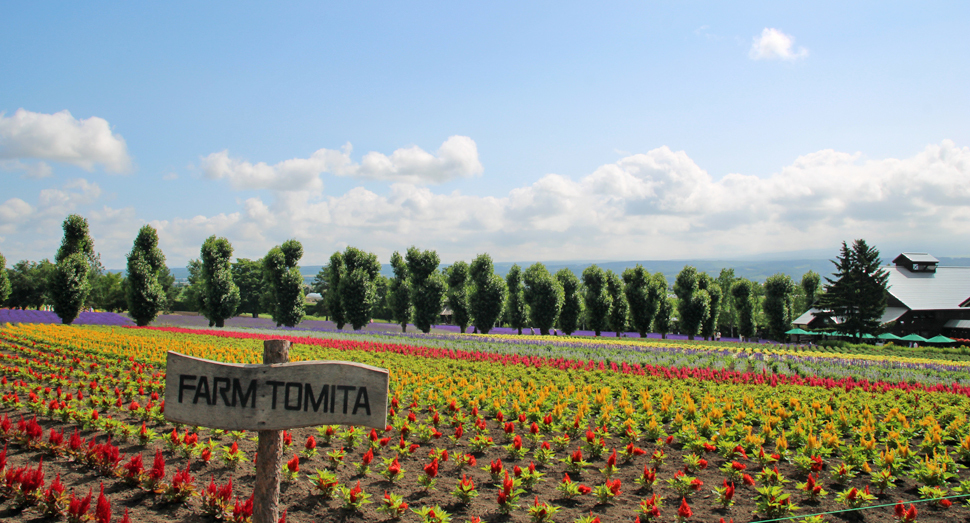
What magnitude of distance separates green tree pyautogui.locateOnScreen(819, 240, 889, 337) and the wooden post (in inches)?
1889

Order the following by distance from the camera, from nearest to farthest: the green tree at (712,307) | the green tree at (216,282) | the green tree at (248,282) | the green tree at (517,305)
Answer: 1. the green tree at (216,282)
2. the green tree at (517,305)
3. the green tree at (712,307)
4. the green tree at (248,282)

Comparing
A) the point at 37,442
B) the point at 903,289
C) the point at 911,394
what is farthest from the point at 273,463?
the point at 903,289

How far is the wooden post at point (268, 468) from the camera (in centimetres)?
387

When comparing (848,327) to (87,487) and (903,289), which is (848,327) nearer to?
(903,289)

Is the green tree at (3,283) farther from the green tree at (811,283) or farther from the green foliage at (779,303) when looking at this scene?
the green tree at (811,283)

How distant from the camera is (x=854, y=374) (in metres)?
15.3

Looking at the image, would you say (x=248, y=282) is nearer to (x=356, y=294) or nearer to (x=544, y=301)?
(x=356, y=294)

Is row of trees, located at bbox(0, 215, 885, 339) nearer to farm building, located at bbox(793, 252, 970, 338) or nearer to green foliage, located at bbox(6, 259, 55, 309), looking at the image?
farm building, located at bbox(793, 252, 970, 338)

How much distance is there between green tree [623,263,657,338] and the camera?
46469mm

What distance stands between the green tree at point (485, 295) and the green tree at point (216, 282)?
69.7 ft

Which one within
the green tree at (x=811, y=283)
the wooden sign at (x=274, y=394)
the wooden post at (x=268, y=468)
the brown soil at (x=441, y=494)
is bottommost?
the brown soil at (x=441, y=494)

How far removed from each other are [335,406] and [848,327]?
4983 cm

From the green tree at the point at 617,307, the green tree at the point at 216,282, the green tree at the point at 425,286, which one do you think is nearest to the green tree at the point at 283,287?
the green tree at the point at 216,282

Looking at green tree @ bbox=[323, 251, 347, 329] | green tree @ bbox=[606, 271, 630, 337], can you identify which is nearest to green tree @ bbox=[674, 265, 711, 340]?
green tree @ bbox=[606, 271, 630, 337]
